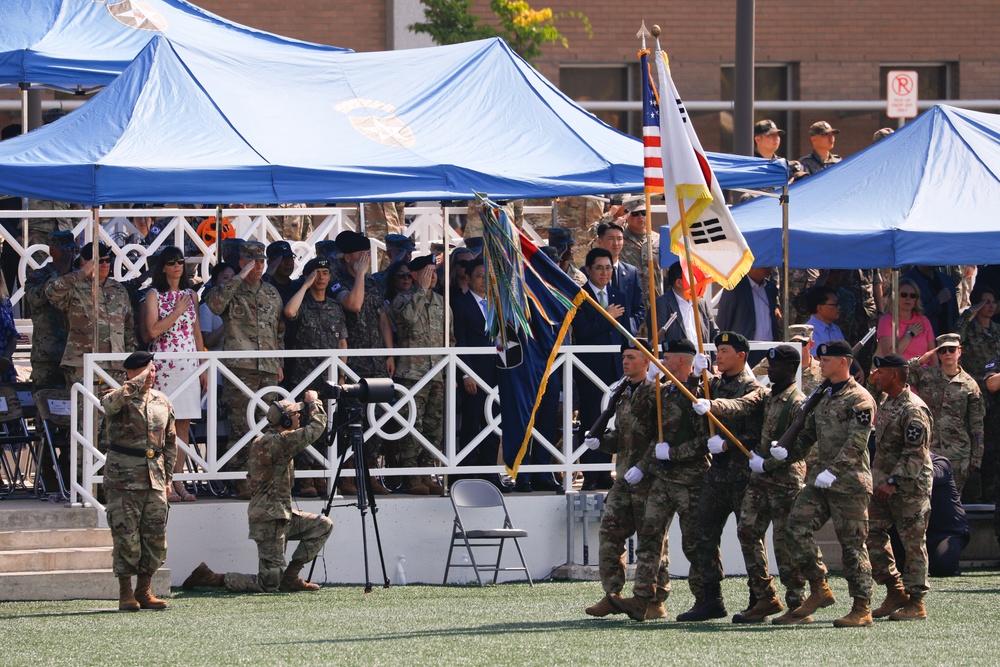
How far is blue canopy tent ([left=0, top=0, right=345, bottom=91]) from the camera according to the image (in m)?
16.2

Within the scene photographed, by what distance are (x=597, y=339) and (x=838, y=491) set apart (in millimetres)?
3637

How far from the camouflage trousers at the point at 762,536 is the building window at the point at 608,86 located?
15.5 meters

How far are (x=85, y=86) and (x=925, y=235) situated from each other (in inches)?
318

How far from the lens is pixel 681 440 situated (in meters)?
11.5

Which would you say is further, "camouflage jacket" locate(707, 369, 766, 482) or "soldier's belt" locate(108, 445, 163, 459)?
"soldier's belt" locate(108, 445, 163, 459)

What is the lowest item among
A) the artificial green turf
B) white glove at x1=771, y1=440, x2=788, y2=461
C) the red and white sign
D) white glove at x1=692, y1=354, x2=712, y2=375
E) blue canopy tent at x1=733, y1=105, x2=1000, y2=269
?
the artificial green turf

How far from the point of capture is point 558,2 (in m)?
25.9

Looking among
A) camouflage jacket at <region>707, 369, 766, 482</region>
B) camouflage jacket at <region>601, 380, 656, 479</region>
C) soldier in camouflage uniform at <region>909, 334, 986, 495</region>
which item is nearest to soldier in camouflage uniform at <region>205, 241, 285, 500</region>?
camouflage jacket at <region>601, 380, 656, 479</region>

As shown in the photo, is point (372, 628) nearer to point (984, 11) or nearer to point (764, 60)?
point (764, 60)

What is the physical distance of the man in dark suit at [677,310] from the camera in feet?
A: 45.7

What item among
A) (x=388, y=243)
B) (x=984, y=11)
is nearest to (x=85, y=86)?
(x=388, y=243)

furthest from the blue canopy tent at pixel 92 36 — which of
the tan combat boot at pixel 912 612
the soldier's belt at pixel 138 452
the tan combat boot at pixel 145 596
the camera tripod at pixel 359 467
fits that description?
the tan combat boot at pixel 912 612

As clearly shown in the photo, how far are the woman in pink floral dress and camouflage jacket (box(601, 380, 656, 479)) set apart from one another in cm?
346

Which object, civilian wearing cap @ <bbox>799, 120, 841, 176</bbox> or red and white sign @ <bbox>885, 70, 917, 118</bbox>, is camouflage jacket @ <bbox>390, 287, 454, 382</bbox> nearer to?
civilian wearing cap @ <bbox>799, 120, 841, 176</bbox>
